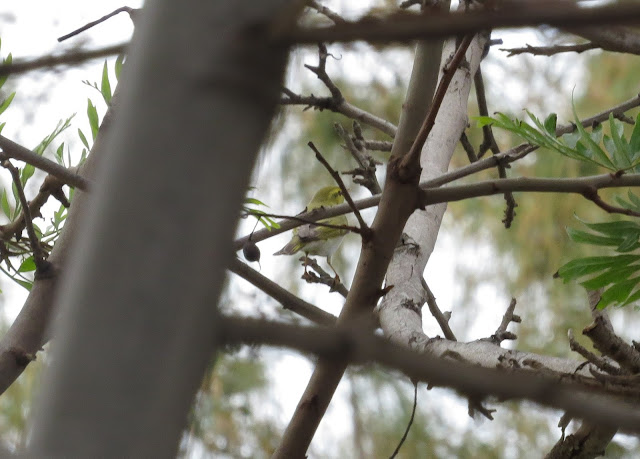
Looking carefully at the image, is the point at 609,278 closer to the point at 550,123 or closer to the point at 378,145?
the point at 550,123

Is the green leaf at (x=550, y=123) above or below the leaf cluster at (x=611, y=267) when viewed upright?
above

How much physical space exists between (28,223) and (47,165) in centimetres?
17

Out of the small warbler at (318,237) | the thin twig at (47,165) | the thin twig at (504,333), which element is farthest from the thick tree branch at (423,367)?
→ the small warbler at (318,237)

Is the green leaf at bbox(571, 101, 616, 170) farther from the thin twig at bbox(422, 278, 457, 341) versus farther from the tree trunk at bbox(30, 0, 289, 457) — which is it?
the tree trunk at bbox(30, 0, 289, 457)

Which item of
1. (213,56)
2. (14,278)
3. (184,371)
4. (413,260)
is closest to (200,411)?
(184,371)

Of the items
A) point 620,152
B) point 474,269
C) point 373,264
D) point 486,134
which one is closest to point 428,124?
point 373,264

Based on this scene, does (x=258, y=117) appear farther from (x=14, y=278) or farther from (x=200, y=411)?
(x=14, y=278)

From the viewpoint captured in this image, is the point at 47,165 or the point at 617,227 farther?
the point at 617,227

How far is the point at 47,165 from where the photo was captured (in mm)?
1078

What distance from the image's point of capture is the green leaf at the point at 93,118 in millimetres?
1697

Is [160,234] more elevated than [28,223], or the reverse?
[28,223]

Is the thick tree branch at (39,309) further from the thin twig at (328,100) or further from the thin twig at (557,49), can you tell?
the thin twig at (557,49)

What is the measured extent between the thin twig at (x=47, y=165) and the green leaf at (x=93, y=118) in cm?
56

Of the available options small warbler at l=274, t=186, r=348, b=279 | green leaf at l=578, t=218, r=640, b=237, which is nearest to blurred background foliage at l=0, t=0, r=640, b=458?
small warbler at l=274, t=186, r=348, b=279
